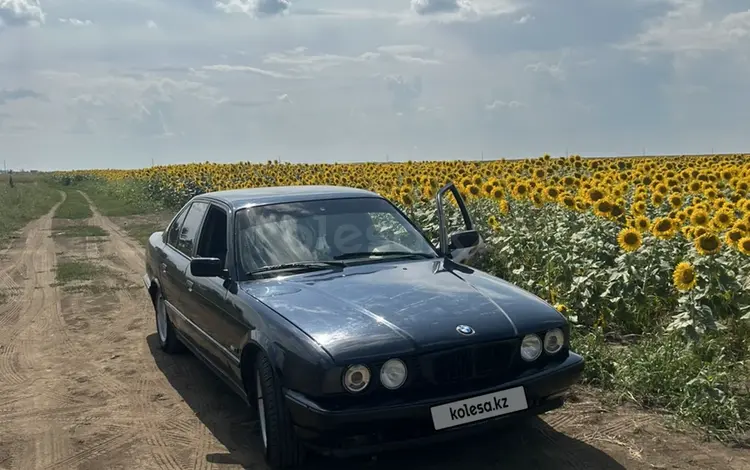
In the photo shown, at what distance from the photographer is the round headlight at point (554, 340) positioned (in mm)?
4277

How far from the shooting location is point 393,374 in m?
3.87

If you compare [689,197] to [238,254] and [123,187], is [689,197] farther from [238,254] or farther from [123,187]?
[123,187]

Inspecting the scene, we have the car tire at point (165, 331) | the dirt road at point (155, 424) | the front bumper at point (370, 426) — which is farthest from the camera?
the car tire at point (165, 331)

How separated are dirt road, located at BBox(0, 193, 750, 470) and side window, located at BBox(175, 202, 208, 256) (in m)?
1.05

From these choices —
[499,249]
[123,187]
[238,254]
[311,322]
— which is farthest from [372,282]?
[123,187]

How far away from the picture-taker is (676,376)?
518 cm

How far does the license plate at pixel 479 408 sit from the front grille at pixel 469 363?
0.37ft

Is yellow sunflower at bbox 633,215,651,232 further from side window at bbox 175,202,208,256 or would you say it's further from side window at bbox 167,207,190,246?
side window at bbox 167,207,190,246

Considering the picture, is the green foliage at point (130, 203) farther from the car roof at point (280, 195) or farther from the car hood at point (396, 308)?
the car hood at point (396, 308)

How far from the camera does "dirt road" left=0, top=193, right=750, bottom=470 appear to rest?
14.4 feet

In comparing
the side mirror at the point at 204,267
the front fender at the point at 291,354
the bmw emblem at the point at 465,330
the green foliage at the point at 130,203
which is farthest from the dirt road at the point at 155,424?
the green foliage at the point at 130,203

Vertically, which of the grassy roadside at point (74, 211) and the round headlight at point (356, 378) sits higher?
the round headlight at point (356, 378)

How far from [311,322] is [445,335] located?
70cm

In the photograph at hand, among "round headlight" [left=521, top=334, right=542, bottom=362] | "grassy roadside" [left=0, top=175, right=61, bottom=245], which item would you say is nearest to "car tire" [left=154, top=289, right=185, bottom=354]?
"round headlight" [left=521, top=334, right=542, bottom=362]
